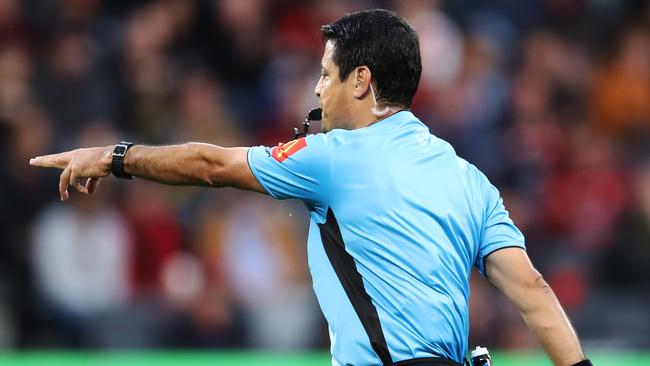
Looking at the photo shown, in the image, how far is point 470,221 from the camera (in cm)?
443

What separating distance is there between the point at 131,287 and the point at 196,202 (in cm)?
87

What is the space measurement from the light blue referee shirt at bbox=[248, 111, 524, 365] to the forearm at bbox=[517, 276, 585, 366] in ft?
0.83

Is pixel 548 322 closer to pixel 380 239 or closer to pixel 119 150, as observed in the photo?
pixel 380 239

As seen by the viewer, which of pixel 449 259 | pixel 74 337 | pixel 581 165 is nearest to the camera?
pixel 449 259

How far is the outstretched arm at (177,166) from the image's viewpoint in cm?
438

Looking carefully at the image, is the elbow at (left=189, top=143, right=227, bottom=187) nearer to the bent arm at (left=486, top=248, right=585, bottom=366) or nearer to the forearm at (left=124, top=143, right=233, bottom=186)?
the forearm at (left=124, top=143, right=233, bottom=186)

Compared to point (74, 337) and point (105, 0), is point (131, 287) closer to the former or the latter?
point (74, 337)

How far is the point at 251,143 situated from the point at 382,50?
6.31m

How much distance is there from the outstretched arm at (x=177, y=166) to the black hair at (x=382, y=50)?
478 millimetres

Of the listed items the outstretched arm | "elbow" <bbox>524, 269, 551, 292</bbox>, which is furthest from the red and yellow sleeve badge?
"elbow" <bbox>524, 269, 551, 292</bbox>

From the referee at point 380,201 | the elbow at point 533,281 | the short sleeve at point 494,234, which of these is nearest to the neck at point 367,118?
the referee at point 380,201

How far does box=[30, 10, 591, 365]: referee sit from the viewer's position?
4.27m

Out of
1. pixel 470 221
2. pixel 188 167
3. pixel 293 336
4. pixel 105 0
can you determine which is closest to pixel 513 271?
pixel 470 221

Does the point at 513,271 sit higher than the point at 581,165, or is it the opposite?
the point at 581,165
